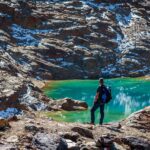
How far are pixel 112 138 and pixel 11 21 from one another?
84006 millimetres

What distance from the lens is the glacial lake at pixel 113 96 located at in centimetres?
4198

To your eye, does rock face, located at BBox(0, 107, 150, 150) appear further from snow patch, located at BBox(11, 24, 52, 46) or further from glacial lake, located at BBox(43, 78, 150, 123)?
snow patch, located at BBox(11, 24, 52, 46)

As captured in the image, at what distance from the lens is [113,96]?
61000 millimetres

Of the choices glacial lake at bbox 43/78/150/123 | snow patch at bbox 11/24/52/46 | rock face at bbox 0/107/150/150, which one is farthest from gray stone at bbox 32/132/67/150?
snow patch at bbox 11/24/52/46

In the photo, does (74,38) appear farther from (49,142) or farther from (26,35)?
(49,142)

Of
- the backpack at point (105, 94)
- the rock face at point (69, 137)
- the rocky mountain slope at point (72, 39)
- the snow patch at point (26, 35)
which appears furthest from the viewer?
the snow patch at point (26, 35)

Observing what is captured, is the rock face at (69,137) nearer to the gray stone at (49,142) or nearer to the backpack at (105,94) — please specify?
the gray stone at (49,142)

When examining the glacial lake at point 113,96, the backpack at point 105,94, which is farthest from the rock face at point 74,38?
the backpack at point 105,94

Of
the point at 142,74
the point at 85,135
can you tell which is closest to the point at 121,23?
the point at 142,74

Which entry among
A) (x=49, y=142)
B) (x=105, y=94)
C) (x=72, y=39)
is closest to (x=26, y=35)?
(x=72, y=39)

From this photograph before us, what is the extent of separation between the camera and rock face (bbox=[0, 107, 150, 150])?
48.7 ft

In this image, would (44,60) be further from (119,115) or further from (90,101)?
(119,115)

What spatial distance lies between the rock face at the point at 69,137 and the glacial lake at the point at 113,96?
1906 cm

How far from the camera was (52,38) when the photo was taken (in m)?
98.3
